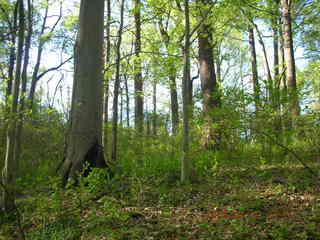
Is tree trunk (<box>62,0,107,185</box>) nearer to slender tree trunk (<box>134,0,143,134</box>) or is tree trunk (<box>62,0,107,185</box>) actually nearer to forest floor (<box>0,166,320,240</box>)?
forest floor (<box>0,166,320,240</box>)

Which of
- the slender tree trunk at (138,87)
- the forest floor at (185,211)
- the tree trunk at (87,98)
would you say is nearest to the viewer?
the forest floor at (185,211)

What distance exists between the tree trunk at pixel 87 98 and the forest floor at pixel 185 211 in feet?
2.58

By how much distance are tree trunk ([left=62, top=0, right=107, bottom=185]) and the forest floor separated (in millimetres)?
786

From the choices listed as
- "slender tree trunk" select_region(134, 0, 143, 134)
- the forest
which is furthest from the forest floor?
"slender tree trunk" select_region(134, 0, 143, 134)

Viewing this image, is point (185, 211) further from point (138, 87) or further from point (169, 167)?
point (138, 87)

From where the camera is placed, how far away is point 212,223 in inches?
133

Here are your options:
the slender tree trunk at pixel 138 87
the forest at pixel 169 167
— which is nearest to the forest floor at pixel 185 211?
the forest at pixel 169 167

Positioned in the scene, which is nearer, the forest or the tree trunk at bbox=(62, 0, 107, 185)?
the forest

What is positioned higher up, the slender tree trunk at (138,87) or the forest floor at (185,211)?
the slender tree trunk at (138,87)

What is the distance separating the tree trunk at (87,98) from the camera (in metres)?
5.38

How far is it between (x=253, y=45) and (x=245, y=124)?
1134 centimetres

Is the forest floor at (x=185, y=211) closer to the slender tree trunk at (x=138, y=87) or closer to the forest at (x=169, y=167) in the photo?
the forest at (x=169, y=167)

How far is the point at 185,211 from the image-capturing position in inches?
155

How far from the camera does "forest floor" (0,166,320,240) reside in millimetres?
3162
